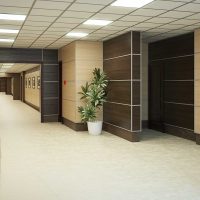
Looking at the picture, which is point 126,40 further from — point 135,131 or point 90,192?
point 90,192

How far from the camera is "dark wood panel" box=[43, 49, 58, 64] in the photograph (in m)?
13.9

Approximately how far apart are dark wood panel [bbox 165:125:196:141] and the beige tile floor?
0.76 feet

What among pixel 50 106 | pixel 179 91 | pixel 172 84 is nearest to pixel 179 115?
pixel 179 91

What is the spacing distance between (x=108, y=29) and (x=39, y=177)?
4.70m

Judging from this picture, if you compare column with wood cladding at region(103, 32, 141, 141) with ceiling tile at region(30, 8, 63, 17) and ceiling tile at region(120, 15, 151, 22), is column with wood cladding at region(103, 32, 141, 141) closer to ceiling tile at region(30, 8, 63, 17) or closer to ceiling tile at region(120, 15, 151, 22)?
ceiling tile at region(120, 15, 151, 22)

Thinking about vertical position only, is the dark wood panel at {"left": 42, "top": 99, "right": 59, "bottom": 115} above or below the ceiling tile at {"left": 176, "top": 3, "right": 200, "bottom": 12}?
below

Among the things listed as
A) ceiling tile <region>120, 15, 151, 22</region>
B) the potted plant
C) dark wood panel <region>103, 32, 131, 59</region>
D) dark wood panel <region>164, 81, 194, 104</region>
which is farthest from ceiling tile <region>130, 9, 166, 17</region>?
the potted plant

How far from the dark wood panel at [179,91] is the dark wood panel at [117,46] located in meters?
2.01

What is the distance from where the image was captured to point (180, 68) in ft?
33.9

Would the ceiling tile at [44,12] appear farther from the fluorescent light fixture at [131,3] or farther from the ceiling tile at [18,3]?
the fluorescent light fixture at [131,3]

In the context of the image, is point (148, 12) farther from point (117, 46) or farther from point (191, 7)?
point (117, 46)

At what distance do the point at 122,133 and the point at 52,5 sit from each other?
477 cm

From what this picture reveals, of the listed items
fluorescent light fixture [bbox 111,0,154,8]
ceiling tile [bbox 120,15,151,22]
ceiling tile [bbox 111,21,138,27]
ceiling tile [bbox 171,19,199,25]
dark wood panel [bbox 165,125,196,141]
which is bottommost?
dark wood panel [bbox 165,125,196,141]

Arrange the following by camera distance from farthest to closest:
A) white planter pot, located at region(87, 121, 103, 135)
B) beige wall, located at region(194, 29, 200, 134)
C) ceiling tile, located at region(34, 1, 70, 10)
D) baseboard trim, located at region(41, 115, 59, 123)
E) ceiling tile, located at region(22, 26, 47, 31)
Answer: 1. baseboard trim, located at region(41, 115, 59, 123)
2. white planter pot, located at region(87, 121, 103, 135)
3. beige wall, located at region(194, 29, 200, 134)
4. ceiling tile, located at region(22, 26, 47, 31)
5. ceiling tile, located at region(34, 1, 70, 10)
